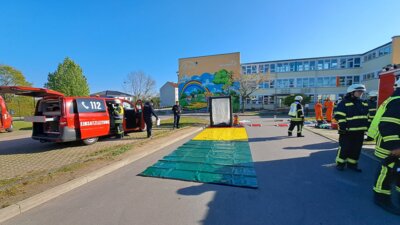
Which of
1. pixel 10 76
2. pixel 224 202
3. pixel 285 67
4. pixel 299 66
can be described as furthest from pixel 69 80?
pixel 299 66

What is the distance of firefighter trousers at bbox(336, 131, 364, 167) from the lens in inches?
189

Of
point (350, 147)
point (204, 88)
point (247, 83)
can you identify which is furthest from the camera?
point (204, 88)

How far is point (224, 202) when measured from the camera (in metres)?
3.53

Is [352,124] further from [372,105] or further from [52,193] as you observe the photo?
[52,193]

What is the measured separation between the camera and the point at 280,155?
259 inches

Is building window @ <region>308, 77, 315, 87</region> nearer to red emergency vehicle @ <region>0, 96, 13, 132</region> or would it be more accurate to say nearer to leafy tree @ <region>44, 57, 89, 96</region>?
leafy tree @ <region>44, 57, 89, 96</region>

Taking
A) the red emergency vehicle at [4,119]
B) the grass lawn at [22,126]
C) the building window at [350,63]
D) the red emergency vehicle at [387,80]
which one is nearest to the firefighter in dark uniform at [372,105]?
the red emergency vehicle at [387,80]

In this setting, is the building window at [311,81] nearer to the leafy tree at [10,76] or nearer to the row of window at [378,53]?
the row of window at [378,53]

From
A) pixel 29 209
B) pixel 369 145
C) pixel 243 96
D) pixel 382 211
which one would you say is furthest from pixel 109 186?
pixel 243 96

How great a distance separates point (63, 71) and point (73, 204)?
138 ft

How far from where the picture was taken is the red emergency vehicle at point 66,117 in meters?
7.42

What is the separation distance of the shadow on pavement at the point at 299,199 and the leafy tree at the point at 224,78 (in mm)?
35230

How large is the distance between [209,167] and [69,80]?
39.6 m

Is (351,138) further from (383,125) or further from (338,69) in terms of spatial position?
(338,69)
